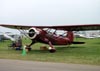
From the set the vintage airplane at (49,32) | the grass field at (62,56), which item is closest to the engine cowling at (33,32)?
the vintage airplane at (49,32)

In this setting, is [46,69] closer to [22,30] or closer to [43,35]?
[43,35]

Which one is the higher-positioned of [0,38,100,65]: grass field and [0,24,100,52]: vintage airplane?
[0,24,100,52]: vintage airplane

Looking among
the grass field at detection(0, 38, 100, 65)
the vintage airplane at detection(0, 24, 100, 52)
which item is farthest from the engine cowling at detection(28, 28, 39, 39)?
the grass field at detection(0, 38, 100, 65)

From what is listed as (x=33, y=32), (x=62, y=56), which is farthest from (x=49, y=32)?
(x=62, y=56)

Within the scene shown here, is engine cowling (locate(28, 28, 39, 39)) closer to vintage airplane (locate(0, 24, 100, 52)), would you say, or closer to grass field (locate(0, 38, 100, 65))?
vintage airplane (locate(0, 24, 100, 52))

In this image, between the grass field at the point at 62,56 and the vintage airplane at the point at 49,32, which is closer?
the grass field at the point at 62,56

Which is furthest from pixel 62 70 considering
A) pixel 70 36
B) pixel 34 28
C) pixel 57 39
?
pixel 70 36

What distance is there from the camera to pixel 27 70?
1266 cm

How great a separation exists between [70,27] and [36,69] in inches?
584

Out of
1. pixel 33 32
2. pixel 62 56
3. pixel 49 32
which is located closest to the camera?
pixel 62 56

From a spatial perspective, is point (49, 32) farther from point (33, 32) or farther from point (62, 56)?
point (62, 56)

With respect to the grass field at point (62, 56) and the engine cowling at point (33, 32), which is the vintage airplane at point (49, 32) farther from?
the grass field at point (62, 56)

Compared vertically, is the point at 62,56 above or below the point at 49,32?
below

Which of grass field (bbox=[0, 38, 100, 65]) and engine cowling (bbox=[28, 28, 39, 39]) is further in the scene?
engine cowling (bbox=[28, 28, 39, 39])
